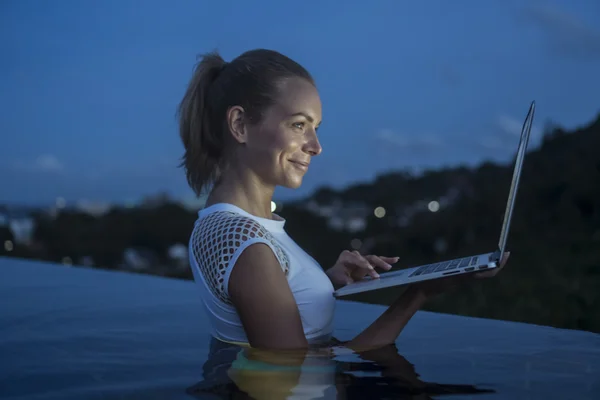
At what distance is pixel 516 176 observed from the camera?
6.62ft

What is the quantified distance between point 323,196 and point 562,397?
54.6 ft

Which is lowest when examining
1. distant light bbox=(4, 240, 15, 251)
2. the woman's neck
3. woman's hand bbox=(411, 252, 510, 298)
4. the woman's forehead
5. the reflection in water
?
the reflection in water

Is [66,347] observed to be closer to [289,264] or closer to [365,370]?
[289,264]

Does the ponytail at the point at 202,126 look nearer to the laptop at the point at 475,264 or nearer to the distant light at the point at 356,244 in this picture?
the laptop at the point at 475,264

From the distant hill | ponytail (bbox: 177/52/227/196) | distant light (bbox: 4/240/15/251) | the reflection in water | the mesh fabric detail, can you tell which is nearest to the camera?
the reflection in water

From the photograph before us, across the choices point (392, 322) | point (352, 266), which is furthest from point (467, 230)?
point (392, 322)

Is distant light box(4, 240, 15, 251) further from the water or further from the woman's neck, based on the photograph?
the woman's neck

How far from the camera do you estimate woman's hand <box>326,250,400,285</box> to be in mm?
2453

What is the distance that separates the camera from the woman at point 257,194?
6.98ft

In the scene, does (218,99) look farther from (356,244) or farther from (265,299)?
(356,244)

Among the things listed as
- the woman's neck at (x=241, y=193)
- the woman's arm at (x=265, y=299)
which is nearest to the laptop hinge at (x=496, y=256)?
the woman's arm at (x=265, y=299)

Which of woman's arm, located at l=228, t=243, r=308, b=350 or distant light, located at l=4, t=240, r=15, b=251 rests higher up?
distant light, located at l=4, t=240, r=15, b=251

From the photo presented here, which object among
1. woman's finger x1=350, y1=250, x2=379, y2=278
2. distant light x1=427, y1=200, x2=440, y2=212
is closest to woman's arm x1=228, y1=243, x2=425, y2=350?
woman's finger x1=350, y1=250, x2=379, y2=278

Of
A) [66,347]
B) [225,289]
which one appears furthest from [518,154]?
[66,347]
